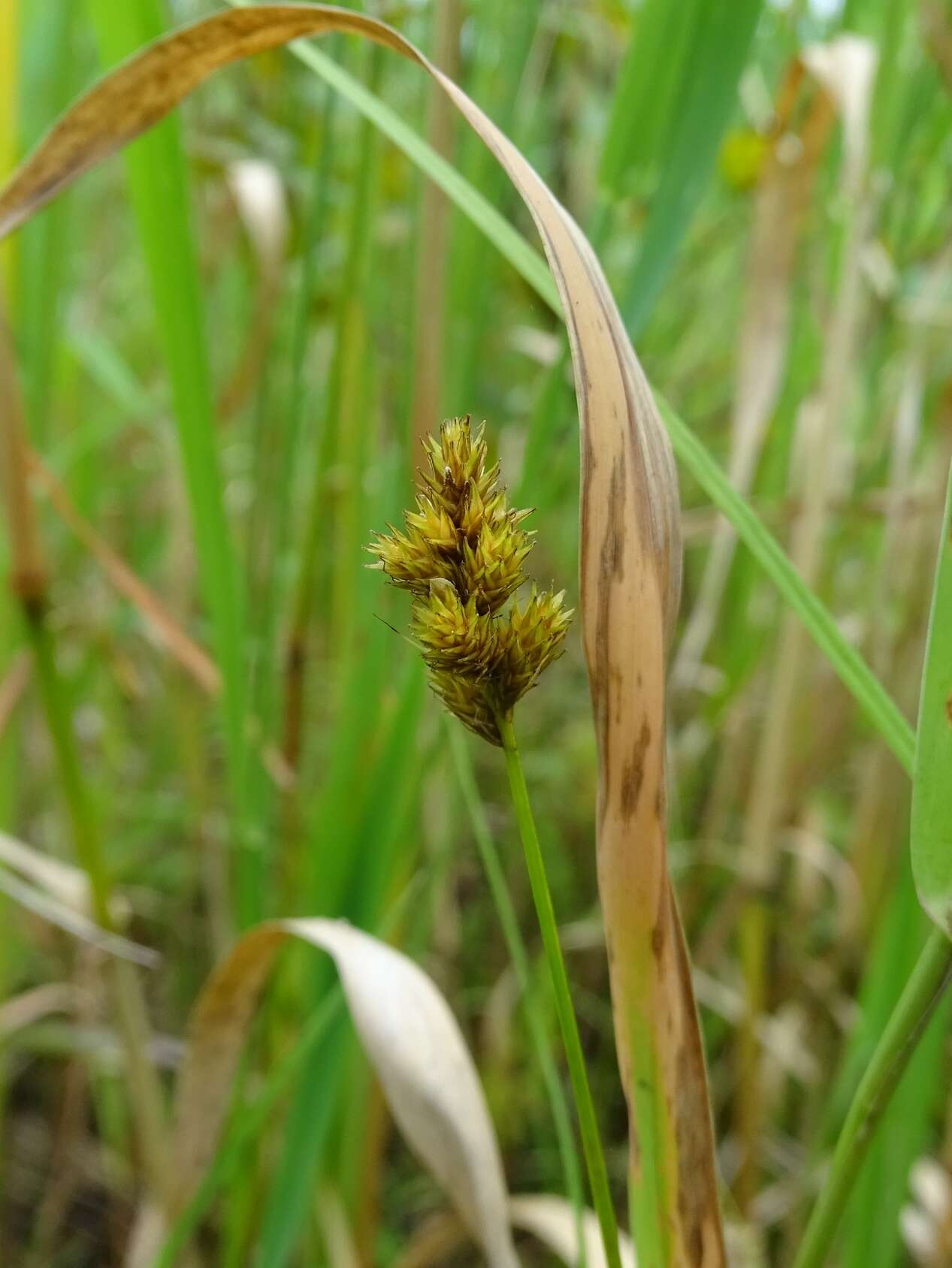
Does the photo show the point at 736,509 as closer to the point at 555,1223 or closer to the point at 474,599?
the point at 474,599

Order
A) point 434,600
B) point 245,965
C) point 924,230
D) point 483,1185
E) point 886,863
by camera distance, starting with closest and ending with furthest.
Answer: point 434,600 < point 483,1185 < point 245,965 < point 886,863 < point 924,230

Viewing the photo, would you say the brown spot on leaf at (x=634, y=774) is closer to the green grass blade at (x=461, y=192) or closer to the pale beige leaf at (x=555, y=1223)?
the green grass blade at (x=461, y=192)

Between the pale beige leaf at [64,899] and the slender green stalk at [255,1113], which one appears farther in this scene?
the pale beige leaf at [64,899]

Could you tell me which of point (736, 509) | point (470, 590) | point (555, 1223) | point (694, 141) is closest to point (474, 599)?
point (470, 590)

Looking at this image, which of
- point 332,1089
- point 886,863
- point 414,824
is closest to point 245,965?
point 332,1089

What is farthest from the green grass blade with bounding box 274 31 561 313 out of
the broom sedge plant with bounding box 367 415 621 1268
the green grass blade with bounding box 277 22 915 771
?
the broom sedge plant with bounding box 367 415 621 1268

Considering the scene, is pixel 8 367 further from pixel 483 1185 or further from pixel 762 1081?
pixel 762 1081

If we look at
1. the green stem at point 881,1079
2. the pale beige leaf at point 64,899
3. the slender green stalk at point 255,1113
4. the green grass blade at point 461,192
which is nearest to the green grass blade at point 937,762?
the green stem at point 881,1079
